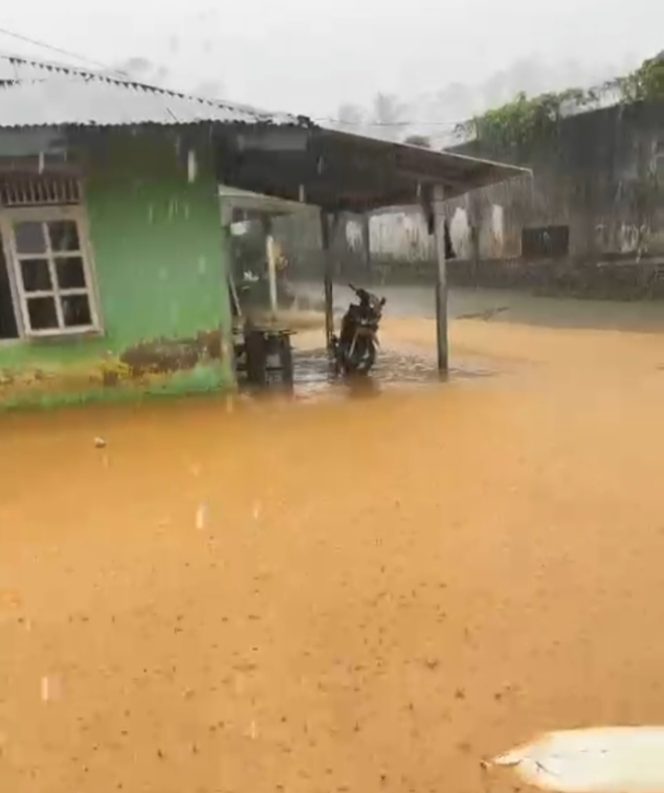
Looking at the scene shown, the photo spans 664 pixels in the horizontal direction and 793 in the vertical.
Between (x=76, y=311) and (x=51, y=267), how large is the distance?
0.56m

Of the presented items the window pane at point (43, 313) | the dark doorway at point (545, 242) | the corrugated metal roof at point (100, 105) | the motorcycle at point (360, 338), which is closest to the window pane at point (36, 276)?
the window pane at point (43, 313)

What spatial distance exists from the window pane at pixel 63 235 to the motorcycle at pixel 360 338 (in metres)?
3.94

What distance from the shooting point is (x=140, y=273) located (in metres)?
10.0

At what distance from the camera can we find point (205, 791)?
2980mm

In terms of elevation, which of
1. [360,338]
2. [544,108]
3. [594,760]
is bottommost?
[594,760]

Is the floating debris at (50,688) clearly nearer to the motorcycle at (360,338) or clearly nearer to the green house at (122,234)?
the green house at (122,234)

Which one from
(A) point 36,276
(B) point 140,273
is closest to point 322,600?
(B) point 140,273

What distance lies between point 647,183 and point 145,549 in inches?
758

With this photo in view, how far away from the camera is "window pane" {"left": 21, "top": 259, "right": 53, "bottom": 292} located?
9.76 metres

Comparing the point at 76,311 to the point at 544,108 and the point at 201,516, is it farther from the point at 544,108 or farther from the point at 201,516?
the point at 544,108

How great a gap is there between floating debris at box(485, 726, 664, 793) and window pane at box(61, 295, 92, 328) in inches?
313

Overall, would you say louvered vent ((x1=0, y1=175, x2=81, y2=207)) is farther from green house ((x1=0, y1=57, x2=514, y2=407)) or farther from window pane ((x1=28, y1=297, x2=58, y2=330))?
window pane ((x1=28, y1=297, x2=58, y2=330))

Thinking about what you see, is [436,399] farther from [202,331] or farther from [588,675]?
[588,675]

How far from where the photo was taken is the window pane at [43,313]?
9820mm
